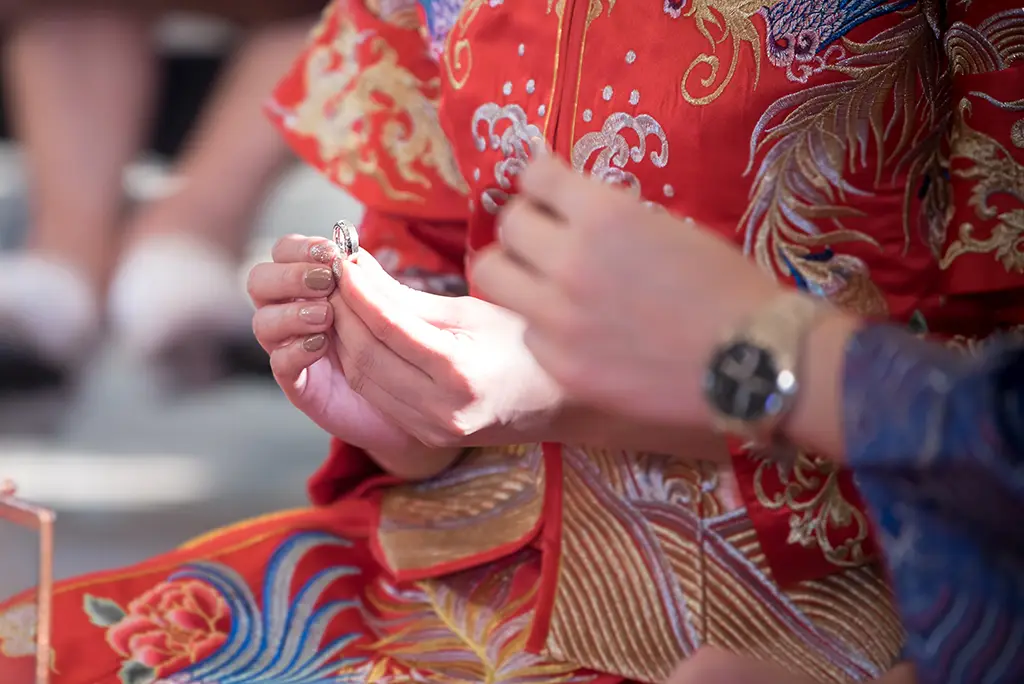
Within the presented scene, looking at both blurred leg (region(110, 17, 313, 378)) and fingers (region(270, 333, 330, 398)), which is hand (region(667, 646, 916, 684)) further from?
blurred leg (region(110, 17, 313, 378))

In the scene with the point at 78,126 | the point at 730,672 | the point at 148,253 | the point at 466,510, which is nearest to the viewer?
the point at 730,672

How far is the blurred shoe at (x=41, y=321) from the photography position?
1.63 meters

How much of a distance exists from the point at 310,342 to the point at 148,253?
1.19 meters

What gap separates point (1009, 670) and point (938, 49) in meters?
0.33

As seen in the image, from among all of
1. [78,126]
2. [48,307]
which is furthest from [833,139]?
[78,126]

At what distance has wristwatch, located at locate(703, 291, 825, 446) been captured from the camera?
333 millimetres

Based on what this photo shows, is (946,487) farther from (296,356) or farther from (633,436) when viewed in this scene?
(296,356)

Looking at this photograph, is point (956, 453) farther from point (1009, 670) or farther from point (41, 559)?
point (41, 559)

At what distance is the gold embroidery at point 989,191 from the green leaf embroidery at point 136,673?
0.47 metres

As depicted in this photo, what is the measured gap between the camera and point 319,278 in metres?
0.52

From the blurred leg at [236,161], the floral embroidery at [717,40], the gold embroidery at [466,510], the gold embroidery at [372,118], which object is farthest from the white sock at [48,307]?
the floral embroidery at [717,40]

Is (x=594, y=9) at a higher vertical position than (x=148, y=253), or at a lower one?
higher

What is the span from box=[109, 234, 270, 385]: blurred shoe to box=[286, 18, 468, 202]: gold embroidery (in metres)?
0.87

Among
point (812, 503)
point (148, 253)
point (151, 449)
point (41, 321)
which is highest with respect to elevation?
point (812, 503)
